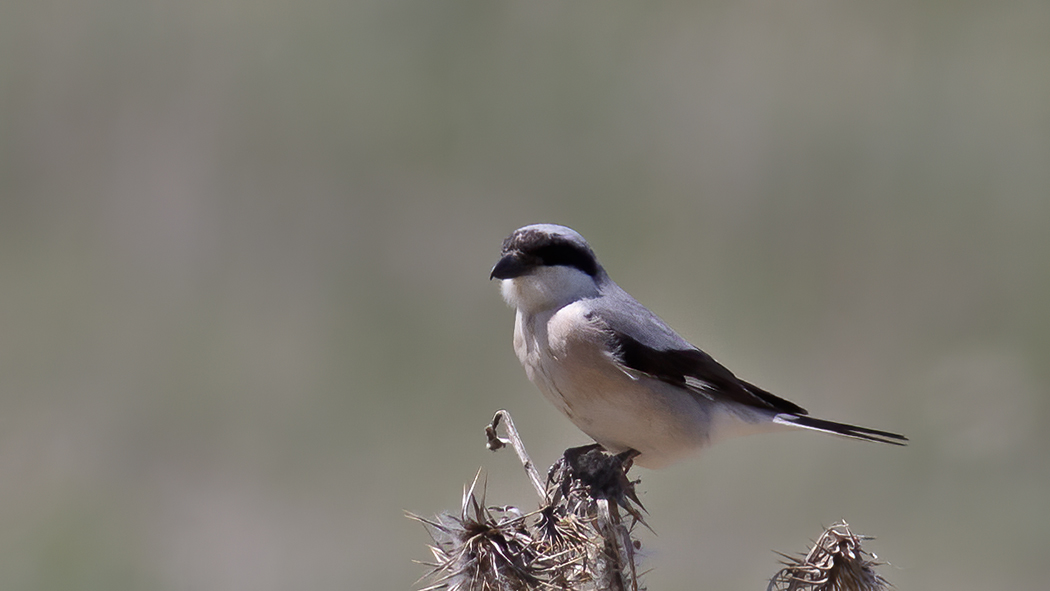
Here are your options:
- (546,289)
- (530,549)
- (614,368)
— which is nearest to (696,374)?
(614,368)

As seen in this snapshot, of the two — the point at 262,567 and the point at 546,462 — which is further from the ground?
the point at 546,462

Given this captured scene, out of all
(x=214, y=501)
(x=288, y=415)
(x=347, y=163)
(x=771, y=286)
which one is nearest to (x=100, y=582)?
(x=214, y=501)

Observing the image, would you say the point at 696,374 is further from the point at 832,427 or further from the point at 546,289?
the point at 546,289

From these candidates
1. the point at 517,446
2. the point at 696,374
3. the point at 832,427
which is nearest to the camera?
the point at 517,446

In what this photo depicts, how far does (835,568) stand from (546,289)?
1.53m

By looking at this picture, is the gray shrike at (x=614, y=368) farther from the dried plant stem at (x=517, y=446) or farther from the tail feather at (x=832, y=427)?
the dried plant stem at (x=517, y=446)

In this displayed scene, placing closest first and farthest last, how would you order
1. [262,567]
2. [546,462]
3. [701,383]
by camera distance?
[701,383]
[546,462]
[262,567]

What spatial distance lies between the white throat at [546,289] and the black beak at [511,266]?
3 centimetres

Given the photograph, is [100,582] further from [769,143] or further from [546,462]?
[769,143]

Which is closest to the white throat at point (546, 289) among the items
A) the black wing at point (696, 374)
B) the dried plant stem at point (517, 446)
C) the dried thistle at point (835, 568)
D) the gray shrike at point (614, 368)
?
the gray shrike at point (614, 368)

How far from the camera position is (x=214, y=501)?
7328mm

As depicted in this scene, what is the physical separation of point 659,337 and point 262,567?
4481 mm

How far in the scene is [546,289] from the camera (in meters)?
3.55

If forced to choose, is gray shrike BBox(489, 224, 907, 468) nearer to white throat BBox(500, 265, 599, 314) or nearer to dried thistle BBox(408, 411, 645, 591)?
white throat BBox(500, 265, 599, 314)
